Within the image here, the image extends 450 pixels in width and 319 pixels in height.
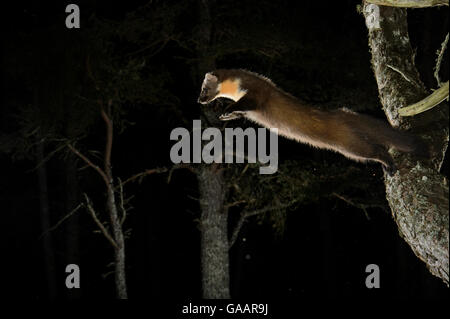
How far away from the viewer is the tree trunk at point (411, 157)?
258 centimetres

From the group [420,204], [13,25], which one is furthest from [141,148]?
[420,204]

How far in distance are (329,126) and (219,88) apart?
144 centimetres

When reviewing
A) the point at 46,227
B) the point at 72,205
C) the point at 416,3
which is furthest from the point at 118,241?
the point at 416,3

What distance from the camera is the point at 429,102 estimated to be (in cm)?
254

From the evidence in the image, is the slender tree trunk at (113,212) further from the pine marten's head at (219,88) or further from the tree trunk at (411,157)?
the tree trunk at (411,157)

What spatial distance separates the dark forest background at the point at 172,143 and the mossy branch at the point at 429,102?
18.9 feet

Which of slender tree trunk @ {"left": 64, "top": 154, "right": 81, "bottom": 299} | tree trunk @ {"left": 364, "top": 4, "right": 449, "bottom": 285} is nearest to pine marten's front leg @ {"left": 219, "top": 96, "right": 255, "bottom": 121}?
tree trunk @ {"left": 364, "top": 4, "right": 449, "bottom": 285}

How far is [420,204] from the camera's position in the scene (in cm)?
267

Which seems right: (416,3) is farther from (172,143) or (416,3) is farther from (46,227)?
(46,227)

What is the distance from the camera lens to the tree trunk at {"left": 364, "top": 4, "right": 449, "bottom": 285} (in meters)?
2.58

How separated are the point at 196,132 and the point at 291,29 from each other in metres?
2.13

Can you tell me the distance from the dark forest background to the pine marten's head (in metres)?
3.98

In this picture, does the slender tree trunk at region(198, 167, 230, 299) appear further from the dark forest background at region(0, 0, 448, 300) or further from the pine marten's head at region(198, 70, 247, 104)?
the pine marten's head at region(198, 70, 247, 104)

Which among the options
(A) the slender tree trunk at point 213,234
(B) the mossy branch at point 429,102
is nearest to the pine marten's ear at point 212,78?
(B) the mossy branch at point 429,102
